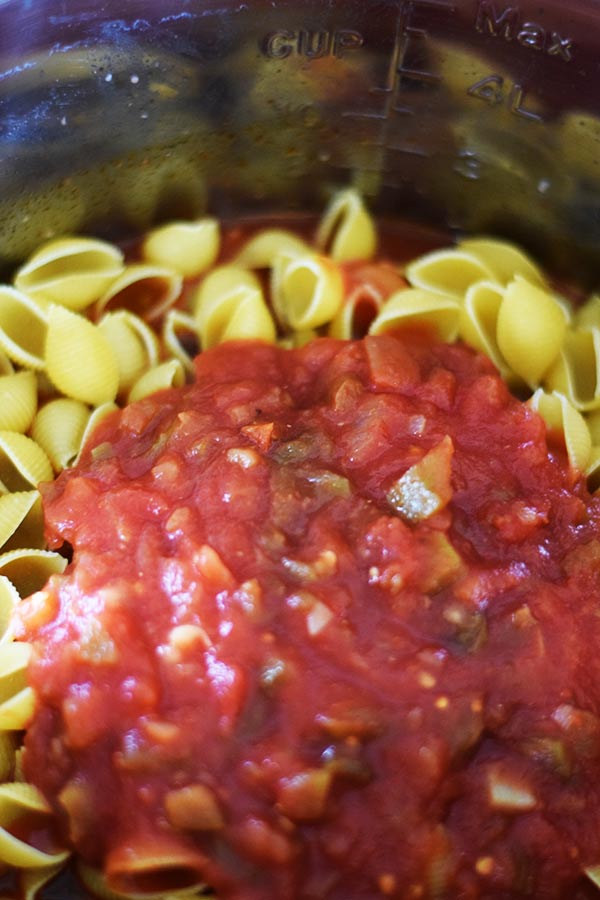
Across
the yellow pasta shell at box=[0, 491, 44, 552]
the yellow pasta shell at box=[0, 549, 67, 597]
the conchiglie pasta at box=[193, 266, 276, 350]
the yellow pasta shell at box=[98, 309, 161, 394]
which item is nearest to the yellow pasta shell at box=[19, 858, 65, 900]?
the yellow pasta shell at box=[0, 549, 67, 597]

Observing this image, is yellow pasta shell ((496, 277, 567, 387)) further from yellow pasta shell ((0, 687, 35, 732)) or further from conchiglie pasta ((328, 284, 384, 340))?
yellow pasta shell ((0, 687, 35, 732))

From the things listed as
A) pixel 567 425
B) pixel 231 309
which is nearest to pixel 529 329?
pixel 567 425

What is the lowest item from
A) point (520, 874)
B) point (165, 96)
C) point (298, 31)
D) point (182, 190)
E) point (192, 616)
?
point (520, 874)

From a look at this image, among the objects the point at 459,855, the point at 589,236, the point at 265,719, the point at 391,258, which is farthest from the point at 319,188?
the point at 459,855

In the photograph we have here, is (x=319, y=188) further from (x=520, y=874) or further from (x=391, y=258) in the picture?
(x=520, y=874)

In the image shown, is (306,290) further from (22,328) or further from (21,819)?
(21,819)

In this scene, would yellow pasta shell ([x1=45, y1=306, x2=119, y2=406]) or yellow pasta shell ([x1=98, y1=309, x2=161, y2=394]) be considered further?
yellow pasta shell ([x1=98, y1=309, x2=161, y2=394])

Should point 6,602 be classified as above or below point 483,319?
below
